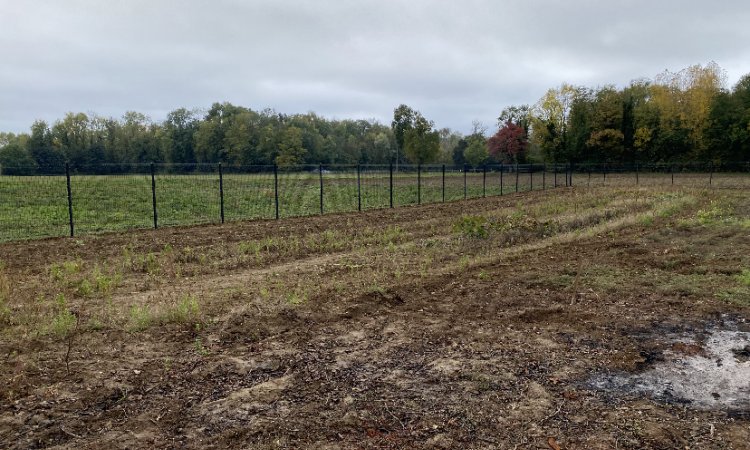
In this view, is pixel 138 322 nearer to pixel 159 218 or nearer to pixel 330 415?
pixel 330 415

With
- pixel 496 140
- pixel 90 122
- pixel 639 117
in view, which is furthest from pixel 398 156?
pixel 90 122

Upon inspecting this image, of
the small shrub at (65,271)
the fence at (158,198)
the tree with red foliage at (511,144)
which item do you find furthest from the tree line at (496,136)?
the small shrub at (65,271)

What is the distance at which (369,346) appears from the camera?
4.53m

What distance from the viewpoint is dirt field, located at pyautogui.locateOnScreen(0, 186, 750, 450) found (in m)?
3.15

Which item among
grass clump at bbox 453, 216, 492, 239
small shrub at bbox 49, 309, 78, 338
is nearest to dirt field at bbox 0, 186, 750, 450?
small shrub at bbox 49, 309, 78, 338

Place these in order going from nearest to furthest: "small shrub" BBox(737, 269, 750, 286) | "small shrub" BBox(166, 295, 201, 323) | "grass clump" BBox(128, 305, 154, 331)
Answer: "grass clump" BBox(128, 305, 154, 331) < "small shrub" BBox(166, 295, 201, 323) < "small shrub" BBox(737, 269, 750, 286)

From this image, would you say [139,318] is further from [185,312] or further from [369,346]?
[369,346]

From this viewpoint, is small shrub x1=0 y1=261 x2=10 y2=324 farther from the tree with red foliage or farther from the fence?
the tree with red foliage

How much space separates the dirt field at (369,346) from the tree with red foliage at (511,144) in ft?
183

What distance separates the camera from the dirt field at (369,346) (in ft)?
10.3

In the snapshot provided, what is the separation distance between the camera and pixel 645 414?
3.31m

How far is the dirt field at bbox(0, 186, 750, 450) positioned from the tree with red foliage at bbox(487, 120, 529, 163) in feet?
183

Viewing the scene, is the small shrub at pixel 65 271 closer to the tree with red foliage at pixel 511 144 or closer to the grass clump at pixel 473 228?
the grass clump at pixel 473 228

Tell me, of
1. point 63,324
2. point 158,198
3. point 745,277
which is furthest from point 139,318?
point 158,198
